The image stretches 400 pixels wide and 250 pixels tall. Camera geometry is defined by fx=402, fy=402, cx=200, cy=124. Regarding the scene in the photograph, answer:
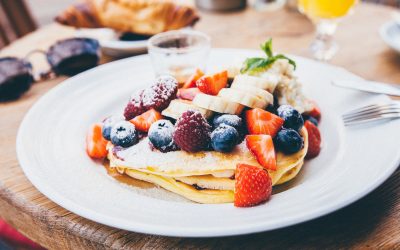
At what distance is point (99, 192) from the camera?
1.06 meters

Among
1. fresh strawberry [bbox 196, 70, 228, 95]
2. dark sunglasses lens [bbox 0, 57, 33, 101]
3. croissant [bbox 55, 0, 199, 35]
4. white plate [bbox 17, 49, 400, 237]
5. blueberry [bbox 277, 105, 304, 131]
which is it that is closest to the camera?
white plate [bbox 17, 49, 400, 237]

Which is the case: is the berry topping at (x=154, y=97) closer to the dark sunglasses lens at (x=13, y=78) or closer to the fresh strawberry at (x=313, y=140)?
the fresh strawberry at (x=313, y=140)

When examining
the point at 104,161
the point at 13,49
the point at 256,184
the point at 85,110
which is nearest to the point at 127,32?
the point at 13,49

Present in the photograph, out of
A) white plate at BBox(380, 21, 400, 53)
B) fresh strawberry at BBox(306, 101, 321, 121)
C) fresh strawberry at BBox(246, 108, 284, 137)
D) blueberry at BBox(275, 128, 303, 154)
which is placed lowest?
white plate at BBox(380, 21, 400, 53)

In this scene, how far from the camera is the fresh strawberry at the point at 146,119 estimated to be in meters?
1.29

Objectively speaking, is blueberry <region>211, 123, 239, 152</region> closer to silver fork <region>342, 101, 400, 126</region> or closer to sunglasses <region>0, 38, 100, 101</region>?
silver fork <region>342, 101, 400, 126</region>

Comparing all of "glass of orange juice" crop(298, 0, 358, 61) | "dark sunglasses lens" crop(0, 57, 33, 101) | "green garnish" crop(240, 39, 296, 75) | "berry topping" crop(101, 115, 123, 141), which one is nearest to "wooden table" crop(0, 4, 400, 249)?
"dark sunglasses lens" crop(0, 57, 33, 101)

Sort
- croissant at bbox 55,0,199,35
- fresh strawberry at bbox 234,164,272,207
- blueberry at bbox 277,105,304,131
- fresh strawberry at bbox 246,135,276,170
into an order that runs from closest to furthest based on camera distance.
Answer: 1. fresh strawberry at bbox 234,164,272,207
2. fresh strawberry at bbox 246,135,276,170
3. blueberry at bbox 277,105,304,131
4. croissant at bbox 55,0,199,35

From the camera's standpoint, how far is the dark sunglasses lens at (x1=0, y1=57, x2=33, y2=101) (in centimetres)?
168

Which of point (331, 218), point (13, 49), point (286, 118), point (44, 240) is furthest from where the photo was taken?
point (13, 49)

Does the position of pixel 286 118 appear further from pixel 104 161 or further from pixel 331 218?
pixel 104 161

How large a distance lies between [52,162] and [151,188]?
0.31 metres

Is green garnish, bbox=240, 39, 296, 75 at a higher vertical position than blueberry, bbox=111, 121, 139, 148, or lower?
higher

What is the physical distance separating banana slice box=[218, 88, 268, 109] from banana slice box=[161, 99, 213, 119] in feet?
0.26
